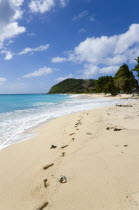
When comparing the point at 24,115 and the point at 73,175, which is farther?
the point at 24,115

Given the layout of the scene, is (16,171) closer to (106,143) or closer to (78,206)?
(78,206)

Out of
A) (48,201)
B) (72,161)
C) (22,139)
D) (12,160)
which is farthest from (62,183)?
(22,139)

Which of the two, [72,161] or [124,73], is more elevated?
[124,73]

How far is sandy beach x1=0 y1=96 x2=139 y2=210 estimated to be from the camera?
2.71 m

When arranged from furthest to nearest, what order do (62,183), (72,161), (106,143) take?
(106,143) < (72,161) < (62,183)

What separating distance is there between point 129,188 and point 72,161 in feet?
5.84

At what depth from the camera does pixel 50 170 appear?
3.92m

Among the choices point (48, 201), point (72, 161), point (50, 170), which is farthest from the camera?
point (72, 161)

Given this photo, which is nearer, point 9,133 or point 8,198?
point 8,198

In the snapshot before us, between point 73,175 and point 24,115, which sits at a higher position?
point 24,115

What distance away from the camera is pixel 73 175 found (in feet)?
11.7

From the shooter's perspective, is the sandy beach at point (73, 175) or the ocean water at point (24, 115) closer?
the sandy beach at point (73, 175)

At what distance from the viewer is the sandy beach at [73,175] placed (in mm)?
2705

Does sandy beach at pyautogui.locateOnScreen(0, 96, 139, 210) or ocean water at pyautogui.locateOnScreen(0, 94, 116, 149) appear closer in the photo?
sandy beach at pyautogui.locateOnScreen(0, 96, 139, 210)
